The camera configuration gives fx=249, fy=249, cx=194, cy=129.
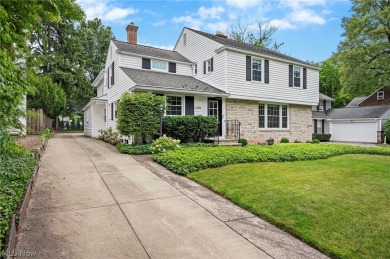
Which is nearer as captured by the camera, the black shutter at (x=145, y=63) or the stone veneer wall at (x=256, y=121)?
the stone veneer wall at (x=256, y=121)

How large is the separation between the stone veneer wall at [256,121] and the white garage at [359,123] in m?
9.98

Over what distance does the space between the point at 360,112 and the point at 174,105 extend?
22.9m

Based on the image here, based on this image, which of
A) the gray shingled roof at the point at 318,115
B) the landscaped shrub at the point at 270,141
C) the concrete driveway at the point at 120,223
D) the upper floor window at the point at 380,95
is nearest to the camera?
the concrete driveway at the point at 120,223

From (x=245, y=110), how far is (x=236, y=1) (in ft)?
20.1

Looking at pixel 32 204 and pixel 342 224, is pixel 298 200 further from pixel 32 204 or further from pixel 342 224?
pixel 32 204

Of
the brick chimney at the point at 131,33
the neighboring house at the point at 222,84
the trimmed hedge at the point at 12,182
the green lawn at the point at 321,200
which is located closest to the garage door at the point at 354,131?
the neighboring house at the point at 222,84

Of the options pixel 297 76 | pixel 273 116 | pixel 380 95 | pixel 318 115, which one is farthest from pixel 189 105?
pixel 380 95

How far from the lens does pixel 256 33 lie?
3148cm

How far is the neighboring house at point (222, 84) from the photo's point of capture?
44.3 feet

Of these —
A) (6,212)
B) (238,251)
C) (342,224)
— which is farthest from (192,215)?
(6,212)

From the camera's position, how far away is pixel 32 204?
14.4ft

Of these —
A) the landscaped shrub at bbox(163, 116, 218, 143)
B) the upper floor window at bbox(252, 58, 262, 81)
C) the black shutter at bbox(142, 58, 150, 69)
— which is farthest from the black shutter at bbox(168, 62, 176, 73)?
the landscaped shrub at bbox(163, 116, 218, 143)

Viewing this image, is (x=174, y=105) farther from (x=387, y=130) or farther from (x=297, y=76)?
(x=387, y=130)

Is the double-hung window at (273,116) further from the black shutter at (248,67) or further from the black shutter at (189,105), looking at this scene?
the black shutter at (189,105)
